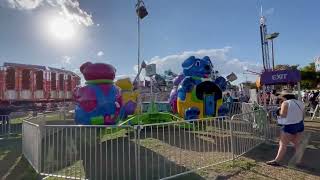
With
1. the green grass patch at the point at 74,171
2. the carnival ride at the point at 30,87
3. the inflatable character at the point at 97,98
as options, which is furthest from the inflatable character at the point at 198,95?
the carnival ride at the point at 30,87

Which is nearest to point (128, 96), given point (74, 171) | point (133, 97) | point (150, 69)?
point (133, 97)

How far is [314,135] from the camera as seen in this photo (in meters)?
11.4

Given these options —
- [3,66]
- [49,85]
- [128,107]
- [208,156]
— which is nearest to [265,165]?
[208,156]

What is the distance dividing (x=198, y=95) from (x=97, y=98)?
4.02 metres

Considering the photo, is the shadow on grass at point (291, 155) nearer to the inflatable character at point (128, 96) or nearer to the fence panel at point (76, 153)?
the fence panel at point (76, 153)

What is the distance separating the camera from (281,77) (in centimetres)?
1160

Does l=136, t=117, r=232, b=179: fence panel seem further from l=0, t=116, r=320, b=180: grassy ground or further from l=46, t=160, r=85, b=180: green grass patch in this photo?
l=46, t=160, r=85, b=180: green grass patch

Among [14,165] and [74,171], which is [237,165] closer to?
[74,171]

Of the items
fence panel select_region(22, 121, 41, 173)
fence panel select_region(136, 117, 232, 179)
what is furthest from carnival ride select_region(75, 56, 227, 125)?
fence panel select_region(22, 121, 41, 173)

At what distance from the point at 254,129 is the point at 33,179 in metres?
5.65

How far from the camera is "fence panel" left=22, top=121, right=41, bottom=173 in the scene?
655 centimetres

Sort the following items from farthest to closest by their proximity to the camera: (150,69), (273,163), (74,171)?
(150,69) → (273,163) → (74,171)

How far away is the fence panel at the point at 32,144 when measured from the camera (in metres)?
6.55

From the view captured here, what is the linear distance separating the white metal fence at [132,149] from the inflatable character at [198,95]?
408 centimetres
